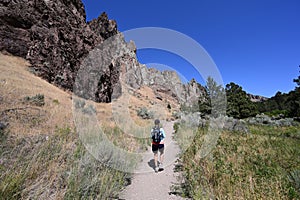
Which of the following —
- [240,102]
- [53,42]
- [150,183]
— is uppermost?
[53,42]

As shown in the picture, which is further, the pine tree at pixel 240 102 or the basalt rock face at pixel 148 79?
the basalt rock face at pixel 148 79

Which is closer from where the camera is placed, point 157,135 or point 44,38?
point 157,135

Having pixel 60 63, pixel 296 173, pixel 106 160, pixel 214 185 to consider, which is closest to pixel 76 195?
pixel 106 160

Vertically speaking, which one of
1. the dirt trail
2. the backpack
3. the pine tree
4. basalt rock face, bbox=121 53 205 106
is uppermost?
basalt rock face, bbox=121 53 205 106

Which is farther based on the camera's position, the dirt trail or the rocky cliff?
the rocky cliff

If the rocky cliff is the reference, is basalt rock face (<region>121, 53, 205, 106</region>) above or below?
above

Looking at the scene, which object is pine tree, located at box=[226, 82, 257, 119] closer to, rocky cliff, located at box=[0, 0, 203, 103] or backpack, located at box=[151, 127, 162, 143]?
rocky cliff, located at box=[0, 0, 203, 103]

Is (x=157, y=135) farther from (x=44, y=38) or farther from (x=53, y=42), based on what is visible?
(x=44, y=38)

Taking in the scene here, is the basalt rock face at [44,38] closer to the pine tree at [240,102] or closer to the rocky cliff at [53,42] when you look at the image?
the rocky cliff at [53,42]

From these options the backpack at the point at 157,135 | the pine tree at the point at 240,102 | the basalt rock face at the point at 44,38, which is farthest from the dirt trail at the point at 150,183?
the pine tree at the point at 240,102

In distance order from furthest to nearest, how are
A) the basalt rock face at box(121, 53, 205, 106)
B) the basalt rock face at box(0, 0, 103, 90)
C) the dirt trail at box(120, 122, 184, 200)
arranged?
1. the basalt rock face at box(121, 53, 205, 106)
2. the basalt rock face at box(0, 0, 103, 90)
3. the dirt trail at box(120, 122, 184, 200)

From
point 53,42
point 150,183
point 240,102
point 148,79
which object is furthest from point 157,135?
point 148,79

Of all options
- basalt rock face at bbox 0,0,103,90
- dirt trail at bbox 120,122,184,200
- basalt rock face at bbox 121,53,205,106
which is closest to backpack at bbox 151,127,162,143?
dirt trail at bbox 120,122,184,200

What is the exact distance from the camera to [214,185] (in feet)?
11.5
